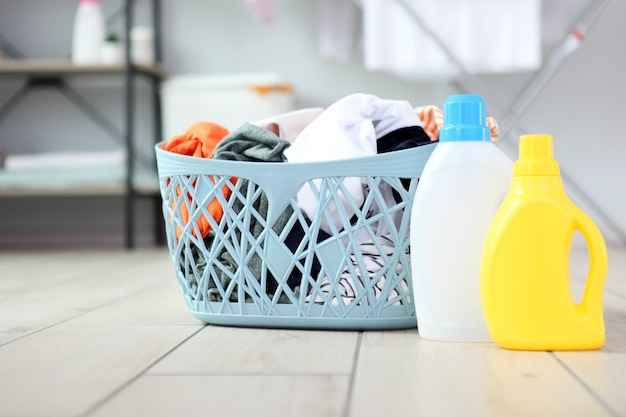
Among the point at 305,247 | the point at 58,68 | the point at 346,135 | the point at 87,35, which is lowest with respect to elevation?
the point at 305,247

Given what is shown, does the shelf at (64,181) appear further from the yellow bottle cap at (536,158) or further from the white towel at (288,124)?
the yellow bottle cap at (536,158)

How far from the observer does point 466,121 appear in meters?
0.80

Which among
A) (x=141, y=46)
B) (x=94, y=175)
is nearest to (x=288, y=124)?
(x=94, y=175)

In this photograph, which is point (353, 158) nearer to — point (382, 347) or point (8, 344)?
point (382, 347)

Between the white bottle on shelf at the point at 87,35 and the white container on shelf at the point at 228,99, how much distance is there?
0.94 feet

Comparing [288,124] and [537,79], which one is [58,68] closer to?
[537,79]

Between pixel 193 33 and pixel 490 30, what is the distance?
1253 mm

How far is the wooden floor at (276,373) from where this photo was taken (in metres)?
0.59

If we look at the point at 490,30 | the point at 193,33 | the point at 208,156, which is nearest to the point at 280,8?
the point at 193,33

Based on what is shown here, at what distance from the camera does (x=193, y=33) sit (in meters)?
2.87

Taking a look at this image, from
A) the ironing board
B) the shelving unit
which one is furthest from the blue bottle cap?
the shelving unit

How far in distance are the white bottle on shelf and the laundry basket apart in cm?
182

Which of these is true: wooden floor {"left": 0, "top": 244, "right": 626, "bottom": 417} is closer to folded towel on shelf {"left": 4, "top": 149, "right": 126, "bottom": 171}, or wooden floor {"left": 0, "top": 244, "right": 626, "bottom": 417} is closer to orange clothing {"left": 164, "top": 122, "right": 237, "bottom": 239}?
orange clothing {"left": 164, "top": 122, "right": 237, "bottom": 239}

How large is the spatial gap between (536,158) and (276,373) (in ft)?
1.03
